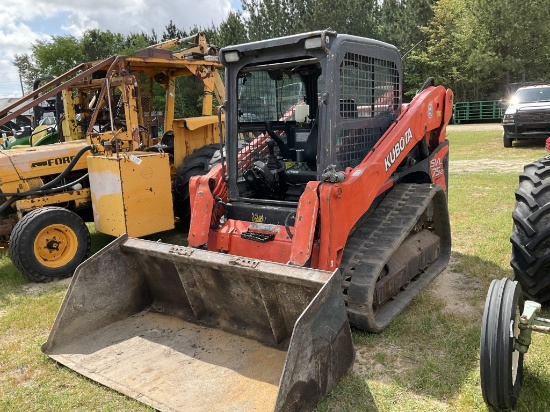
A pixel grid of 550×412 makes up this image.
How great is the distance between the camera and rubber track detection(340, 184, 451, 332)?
3.62 metres

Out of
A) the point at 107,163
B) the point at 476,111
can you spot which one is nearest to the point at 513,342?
the point at 107,163

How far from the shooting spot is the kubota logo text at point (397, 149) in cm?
423

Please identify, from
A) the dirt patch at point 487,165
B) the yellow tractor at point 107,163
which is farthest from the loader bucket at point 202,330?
the dirt patch at point 487,165

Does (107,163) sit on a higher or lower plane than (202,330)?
higher

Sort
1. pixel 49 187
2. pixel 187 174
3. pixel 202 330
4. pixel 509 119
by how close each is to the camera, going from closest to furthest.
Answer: pixel 202 330
pixel 49 187
pixel 187 174
pixel 509 119

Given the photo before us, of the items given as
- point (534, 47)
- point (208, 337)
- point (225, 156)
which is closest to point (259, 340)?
point (208, 337)

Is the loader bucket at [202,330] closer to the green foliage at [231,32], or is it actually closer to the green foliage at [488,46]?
the green foliage at [488,46]

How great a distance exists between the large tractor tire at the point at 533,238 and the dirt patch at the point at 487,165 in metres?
7.75

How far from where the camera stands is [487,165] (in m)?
11.9

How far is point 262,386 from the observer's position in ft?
10.1

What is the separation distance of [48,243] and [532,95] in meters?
14.1

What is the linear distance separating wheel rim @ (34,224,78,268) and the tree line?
26130 millimetres

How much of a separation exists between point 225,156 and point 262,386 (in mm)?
2224

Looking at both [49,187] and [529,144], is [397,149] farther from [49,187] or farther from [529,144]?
[529,144]
